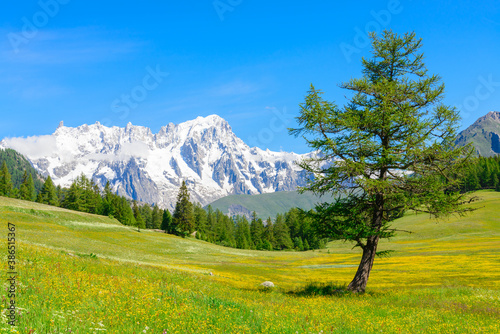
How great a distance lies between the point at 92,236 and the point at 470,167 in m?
60.1

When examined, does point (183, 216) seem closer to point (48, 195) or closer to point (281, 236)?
point (281, 236)

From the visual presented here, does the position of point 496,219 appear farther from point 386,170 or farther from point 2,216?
point 2,216

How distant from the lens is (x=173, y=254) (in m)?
58.8

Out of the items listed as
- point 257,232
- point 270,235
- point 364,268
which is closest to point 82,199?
point 257,232

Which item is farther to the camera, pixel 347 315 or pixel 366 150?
pixel 366 150

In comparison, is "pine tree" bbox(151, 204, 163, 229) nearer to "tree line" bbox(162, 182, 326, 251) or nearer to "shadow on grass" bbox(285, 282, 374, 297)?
"tree line" bbox(162, 182, 326, 251)

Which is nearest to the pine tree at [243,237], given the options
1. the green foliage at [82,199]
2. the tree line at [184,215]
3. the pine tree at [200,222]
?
the tree line at [184,215]

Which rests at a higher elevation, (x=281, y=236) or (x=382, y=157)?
(x=382, y=157)

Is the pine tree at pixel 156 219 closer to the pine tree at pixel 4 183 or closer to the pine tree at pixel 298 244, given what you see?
the pine tree at pixel 4 183

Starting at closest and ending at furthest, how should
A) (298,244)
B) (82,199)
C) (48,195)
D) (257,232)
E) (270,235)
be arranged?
(82,199) → (48,195) → (298,244) → (270,235) → (257,232)

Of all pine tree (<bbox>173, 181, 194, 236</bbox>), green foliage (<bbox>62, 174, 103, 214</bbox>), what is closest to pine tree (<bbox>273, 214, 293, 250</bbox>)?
pine tree (<bbox>173, 181, 194, 236</bbox>)

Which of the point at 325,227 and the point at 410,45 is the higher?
the point at 410,45

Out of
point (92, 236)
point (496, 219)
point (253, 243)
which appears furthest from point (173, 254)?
point (496, 219)

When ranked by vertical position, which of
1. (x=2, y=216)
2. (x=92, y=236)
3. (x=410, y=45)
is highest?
(x=410, y=45)
